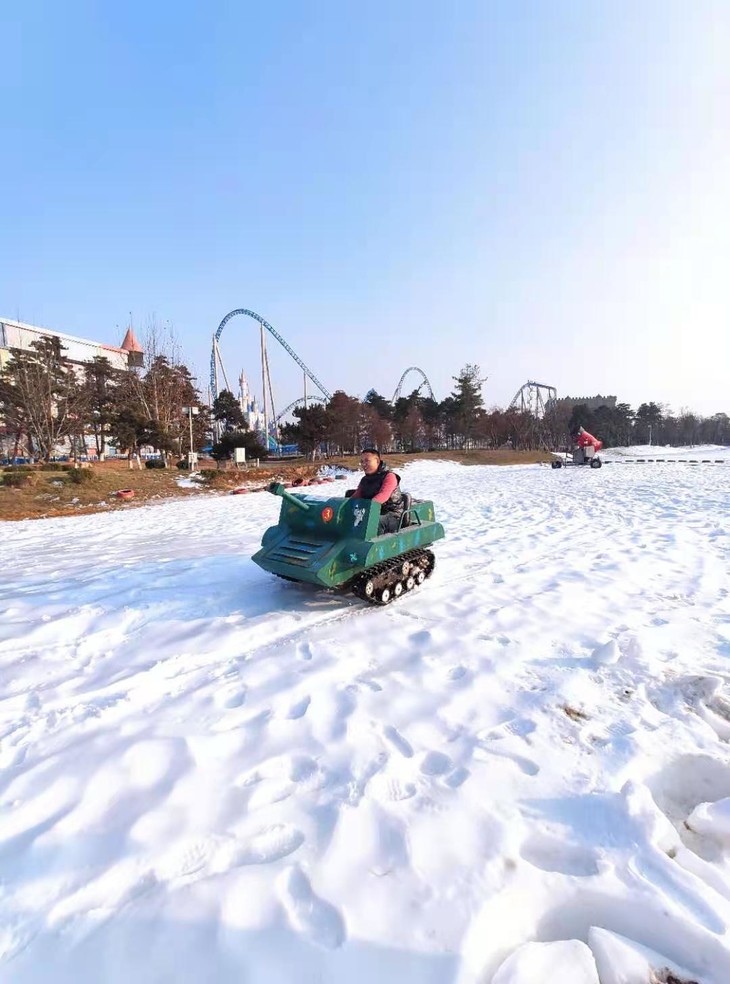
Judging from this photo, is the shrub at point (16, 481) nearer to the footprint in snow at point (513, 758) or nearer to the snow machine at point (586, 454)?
the footprint in snow at point (513, 758)

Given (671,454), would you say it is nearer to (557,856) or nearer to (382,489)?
(382,489)

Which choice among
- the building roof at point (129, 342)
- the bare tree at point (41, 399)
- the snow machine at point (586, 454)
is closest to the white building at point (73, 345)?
the building roof at point (129, 342)

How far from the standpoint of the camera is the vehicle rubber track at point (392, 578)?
4746mm

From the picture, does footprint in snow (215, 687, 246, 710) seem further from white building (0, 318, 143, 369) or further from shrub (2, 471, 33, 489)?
white building (0, 318, 143, 369)

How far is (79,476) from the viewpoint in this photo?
1741cm

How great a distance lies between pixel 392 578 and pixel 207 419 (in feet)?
137

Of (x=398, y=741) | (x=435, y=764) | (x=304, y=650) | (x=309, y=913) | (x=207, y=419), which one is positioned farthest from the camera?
(x=207, y=419)

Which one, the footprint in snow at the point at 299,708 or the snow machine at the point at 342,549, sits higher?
the snow machine at the point at 342,549

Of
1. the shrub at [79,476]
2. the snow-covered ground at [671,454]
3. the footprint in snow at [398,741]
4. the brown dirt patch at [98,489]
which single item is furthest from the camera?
the snow-covered ground at [671,454]

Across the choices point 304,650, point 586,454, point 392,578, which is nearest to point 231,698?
point 304,650

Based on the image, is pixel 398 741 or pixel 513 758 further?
pixel 398 741

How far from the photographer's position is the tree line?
93.6 feet

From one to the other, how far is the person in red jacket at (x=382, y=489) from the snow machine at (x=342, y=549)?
0.49 ft

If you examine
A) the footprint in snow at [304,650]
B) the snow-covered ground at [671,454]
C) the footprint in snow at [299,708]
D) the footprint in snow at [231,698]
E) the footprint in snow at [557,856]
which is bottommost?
the footprint in snow at [557,856]
